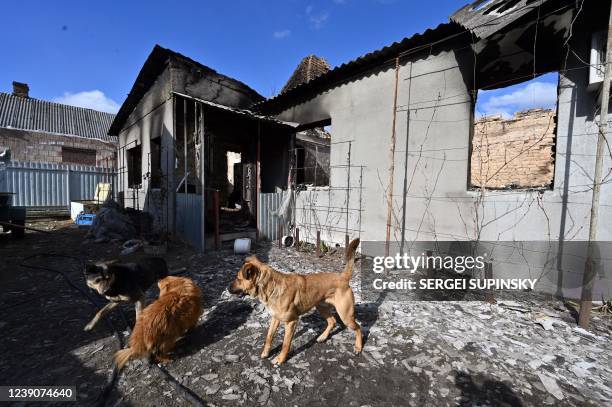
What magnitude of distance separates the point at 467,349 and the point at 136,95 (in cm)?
1287

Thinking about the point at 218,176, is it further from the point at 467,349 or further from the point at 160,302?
Result: the point at 467,349

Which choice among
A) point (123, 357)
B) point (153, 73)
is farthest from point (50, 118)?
point (123, 357)

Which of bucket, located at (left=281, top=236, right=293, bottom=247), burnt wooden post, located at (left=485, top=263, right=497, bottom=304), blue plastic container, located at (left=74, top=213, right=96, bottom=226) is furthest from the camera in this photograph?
blue plastic container, located at (left=74, top=213, right=96, bottom=226)

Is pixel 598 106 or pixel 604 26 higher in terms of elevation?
pixel 604 26

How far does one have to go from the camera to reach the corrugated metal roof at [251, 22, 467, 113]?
16.1ft

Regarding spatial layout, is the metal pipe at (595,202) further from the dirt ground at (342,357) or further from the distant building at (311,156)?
the distant building at (311,156)

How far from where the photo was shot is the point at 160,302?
8.70 ft

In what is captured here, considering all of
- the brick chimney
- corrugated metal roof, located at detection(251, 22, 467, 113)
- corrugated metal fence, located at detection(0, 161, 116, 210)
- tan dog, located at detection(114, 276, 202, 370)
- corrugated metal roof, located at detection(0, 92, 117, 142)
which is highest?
the brick chimney

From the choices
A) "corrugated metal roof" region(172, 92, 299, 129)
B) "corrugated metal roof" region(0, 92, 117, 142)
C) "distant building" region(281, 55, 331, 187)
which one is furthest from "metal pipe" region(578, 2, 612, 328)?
"corrugated metal roof" region(0, 92, 117, 142)

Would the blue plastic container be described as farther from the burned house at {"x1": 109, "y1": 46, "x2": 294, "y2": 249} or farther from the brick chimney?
the brick chimney

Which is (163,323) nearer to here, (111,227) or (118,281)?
(118,281)

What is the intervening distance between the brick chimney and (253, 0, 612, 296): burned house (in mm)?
27316

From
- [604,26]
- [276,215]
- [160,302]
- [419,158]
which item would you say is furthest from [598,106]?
[276,215]

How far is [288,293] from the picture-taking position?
2.66m
